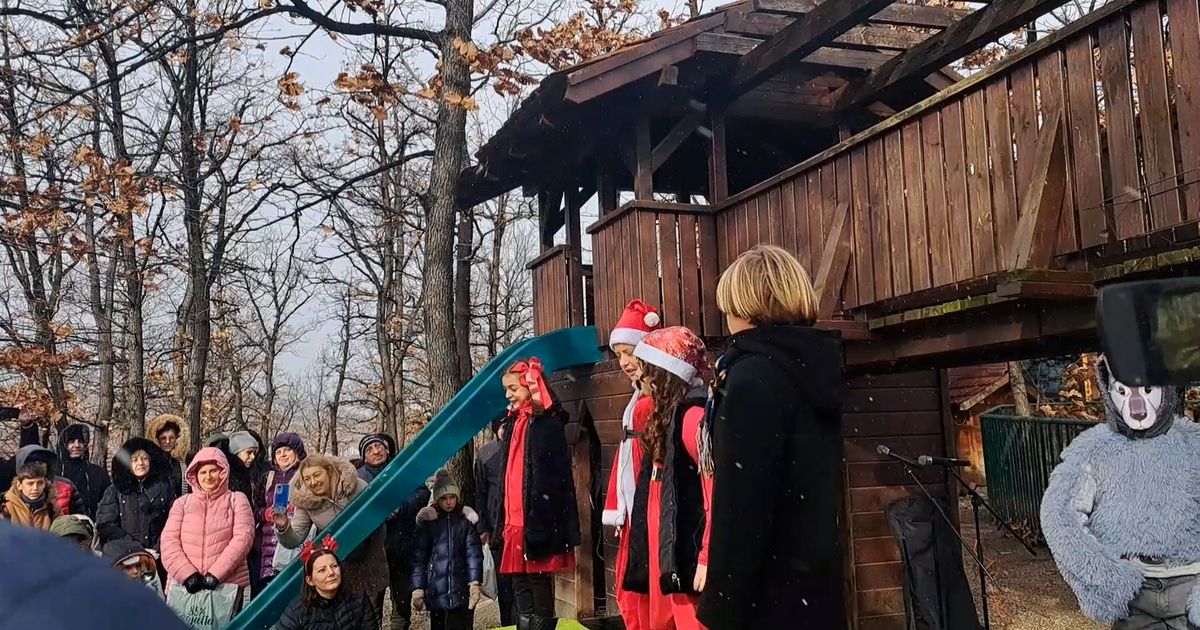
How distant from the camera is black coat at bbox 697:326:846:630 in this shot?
109 inches

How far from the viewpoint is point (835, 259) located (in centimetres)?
597

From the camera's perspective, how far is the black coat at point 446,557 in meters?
6.73

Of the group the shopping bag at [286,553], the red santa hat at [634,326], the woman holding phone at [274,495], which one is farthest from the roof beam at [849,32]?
the shopping bag at [286,553]

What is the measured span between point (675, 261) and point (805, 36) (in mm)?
2172

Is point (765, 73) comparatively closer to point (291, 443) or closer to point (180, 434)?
point (291, 443)

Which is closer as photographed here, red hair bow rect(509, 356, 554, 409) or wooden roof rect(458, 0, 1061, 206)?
red hair bow rect(509, 356, 554, 409)

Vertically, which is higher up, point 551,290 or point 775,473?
point 551,290

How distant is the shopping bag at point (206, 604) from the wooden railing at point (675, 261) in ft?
12.6

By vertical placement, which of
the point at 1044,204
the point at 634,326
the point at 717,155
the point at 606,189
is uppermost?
the point at 606,189

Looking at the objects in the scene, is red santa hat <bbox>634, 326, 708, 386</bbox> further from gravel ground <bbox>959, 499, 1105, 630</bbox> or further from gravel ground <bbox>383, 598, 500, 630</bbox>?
gravel ground <bbox>383, 598, 500, 630</bbox>

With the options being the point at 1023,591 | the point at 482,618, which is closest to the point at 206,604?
the point at 482,618

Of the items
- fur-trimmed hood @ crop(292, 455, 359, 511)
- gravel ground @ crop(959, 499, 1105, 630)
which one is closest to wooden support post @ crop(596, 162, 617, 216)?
fur-trimmed hood @ crop(292, 455, 359, 511)

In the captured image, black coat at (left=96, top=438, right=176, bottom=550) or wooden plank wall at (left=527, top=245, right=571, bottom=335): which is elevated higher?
wooden plank wall at (left=527, top=245, right=571, bottom=335)

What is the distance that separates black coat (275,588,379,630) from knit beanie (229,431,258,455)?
8.50 feet
